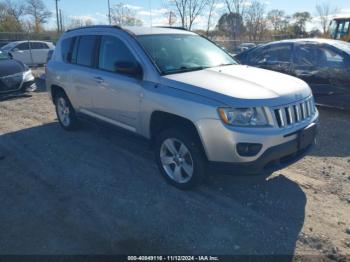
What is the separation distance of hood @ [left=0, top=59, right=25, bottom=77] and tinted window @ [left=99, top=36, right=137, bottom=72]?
5821mm

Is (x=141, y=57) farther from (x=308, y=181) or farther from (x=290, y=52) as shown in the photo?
(x=290, y=52)

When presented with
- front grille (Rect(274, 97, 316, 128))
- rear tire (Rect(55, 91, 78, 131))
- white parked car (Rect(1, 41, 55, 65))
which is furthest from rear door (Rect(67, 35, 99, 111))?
white parked car (Rect(1, 41, 55, 65))

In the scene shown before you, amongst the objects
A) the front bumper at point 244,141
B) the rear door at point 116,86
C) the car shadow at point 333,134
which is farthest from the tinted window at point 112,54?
the car shadow at point 333,134

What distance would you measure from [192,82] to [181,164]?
3.21ft

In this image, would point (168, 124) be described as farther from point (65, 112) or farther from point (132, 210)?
point (65, 112)

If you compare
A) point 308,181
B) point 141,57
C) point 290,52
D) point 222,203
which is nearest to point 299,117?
point 308,181

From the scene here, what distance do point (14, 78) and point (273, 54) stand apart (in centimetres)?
720

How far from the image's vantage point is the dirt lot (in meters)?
2.93

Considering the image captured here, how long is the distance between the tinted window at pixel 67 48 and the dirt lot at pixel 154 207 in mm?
1641

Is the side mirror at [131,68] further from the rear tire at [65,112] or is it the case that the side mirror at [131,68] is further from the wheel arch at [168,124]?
the rear tire at [65,112]

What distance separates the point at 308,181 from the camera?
→ 13.3ft

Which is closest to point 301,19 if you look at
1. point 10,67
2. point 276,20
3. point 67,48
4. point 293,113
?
point 276,20

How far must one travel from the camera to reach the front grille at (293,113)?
328cm

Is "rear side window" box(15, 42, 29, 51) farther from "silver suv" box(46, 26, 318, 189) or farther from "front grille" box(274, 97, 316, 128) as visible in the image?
"front grille" box(274, 97, 316, 128)
